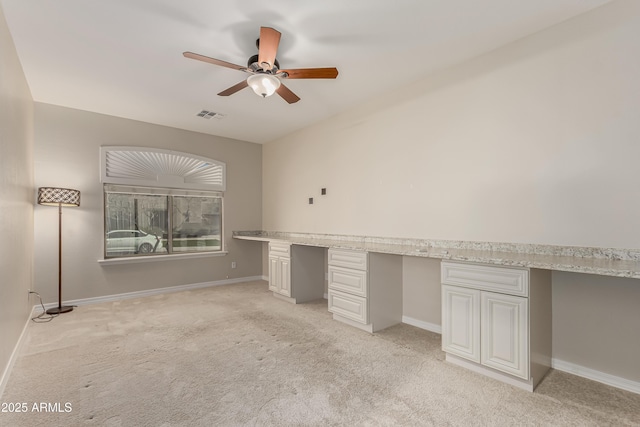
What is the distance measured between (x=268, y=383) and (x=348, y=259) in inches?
63.0

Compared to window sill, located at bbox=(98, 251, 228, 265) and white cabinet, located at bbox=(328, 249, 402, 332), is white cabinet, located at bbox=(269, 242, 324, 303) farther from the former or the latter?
window sill, located at bbox=(98, 251, 228, 265)

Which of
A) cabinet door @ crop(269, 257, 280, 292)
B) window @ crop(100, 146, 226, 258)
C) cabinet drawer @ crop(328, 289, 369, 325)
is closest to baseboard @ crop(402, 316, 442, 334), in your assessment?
cabinet drawer @ crop(328, 289, 369, 325)

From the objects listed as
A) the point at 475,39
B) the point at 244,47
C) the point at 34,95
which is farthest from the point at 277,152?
the point at 475,39

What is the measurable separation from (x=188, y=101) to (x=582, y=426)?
4.83 metres

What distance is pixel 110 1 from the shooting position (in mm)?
2182

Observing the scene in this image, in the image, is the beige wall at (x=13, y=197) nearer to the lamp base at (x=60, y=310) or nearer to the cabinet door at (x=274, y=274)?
the lamp base at (x=60, y=310)

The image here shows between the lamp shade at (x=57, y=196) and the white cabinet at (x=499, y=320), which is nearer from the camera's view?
the white cabinet at (x=499, y=320)

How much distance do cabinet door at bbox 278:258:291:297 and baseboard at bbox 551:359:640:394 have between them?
119 inches

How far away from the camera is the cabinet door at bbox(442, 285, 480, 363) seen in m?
2.35

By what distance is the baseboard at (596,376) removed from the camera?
212 centimetres

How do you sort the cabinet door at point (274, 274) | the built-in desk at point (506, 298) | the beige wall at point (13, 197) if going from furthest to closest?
the cabinet door at point (274, 274), the beige wall at point (13, 197), the built-in desk at point (506, 298)

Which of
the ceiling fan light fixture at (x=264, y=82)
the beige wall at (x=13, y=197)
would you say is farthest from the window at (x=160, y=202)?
the ceiling fan light fixture at (x=264, y=82)

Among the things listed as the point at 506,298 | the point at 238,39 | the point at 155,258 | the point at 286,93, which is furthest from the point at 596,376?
the point at 155,258

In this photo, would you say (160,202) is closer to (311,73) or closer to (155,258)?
(155,258)
